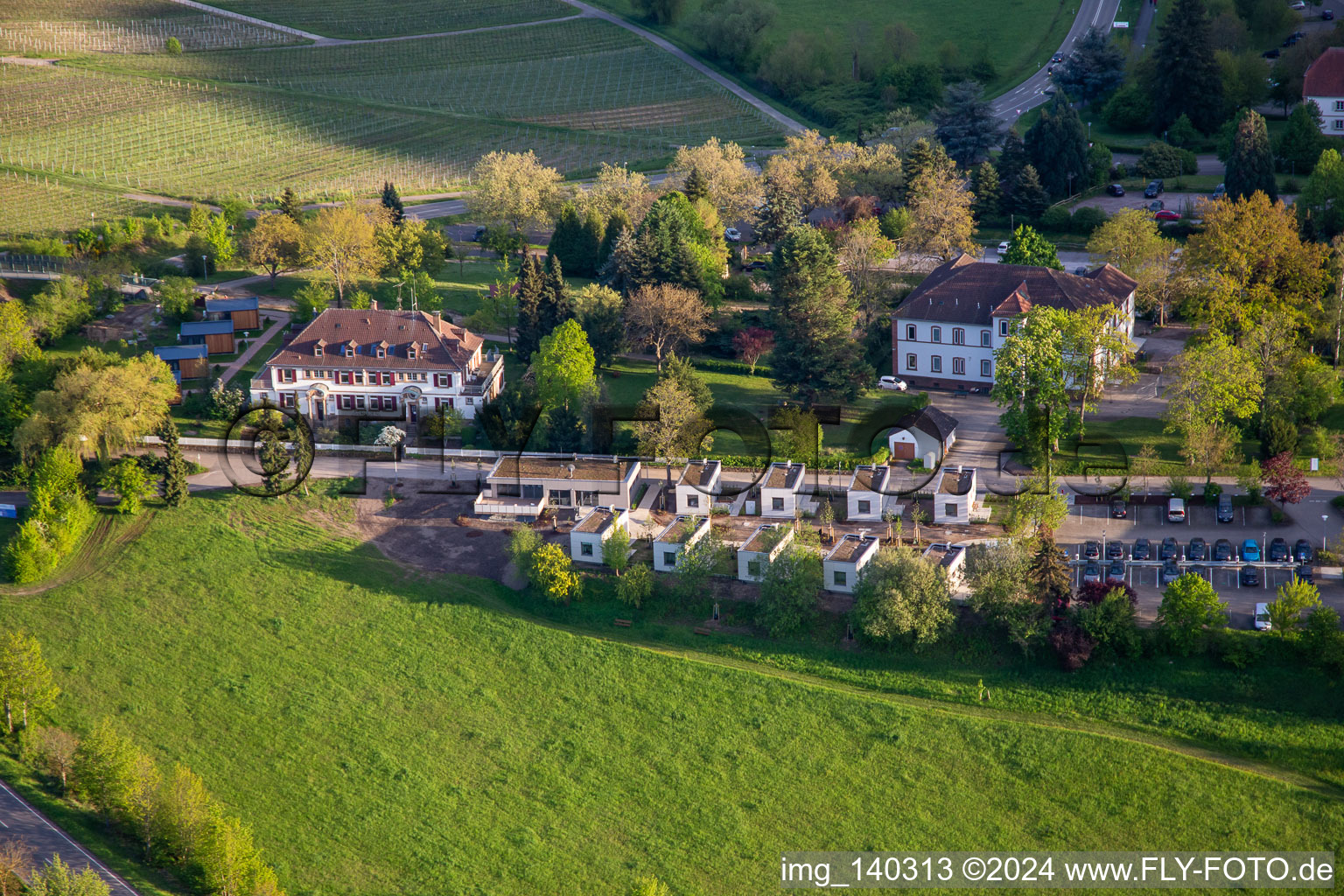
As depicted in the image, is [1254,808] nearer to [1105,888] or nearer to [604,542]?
[1105,888]

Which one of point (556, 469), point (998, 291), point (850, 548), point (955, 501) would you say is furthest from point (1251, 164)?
point (556, 469)

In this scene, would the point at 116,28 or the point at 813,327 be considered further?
the point at 116,28

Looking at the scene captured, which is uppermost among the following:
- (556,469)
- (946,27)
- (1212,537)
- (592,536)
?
(946,27)

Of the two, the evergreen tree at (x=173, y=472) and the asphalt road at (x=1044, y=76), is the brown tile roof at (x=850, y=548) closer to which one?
the evergreen tree at (x=173, y=472)

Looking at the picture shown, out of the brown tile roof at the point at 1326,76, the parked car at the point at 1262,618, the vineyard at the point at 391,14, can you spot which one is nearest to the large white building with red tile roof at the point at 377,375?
the parked car at the point at 1262,618

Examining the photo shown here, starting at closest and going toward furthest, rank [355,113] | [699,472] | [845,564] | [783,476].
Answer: [845,564] < [783,476] < [699,472] < [355,113]

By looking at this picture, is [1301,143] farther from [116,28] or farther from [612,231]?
[116,28]

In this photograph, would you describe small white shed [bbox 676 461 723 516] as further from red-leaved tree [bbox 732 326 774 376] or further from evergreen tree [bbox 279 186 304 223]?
evergreen tree [bbox 279 186 304 223]
